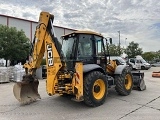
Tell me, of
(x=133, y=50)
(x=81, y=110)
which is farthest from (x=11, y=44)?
(x=133, y=50)

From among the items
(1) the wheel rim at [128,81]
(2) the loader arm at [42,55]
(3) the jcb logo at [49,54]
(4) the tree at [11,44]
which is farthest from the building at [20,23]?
(3) the jcb logo at [49,54]

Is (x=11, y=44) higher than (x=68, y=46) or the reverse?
higher

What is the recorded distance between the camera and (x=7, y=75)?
13.5 metres

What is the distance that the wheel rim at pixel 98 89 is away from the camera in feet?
21.3

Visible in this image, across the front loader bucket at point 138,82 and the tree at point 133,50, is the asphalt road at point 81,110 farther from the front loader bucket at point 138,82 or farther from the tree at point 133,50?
the tree at point 133,50

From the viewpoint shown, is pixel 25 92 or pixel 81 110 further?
pixel 25 92

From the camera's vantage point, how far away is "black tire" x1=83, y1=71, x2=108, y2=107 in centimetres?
608

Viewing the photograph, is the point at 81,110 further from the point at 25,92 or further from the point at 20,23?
the point at 20,23

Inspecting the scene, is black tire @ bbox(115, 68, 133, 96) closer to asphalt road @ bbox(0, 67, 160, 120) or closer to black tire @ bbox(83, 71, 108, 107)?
asphalt road @ bbox(0, 67, 160, 120)

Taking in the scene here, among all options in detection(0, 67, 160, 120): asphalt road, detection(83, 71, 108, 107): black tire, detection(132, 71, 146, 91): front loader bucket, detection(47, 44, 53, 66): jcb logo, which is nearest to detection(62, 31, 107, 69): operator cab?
detection(47, 44, 53, 66): jcb logo

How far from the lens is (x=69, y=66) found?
6.54 meters

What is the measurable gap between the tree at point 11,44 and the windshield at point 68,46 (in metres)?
12.5

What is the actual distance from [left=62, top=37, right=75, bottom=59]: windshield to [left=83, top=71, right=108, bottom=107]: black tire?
1.06 metres

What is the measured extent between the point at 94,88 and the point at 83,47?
58.2 inches
